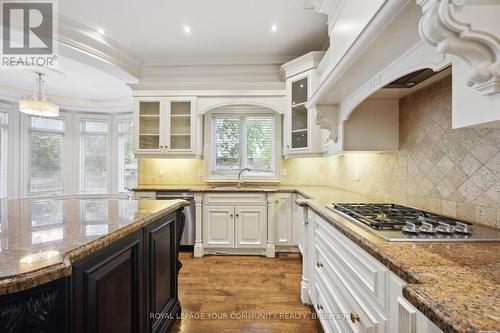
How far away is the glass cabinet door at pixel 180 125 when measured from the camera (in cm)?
371

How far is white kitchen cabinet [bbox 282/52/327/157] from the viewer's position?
3.13 m

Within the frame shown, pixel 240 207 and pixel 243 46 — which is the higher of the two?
pixel 243 46

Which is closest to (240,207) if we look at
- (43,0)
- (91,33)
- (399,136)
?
(399,136)

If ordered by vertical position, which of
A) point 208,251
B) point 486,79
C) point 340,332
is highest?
point 486,79

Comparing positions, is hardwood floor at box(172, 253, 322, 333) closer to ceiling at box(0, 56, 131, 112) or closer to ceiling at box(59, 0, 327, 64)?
ceiling at box(59, 0, 327, 64)

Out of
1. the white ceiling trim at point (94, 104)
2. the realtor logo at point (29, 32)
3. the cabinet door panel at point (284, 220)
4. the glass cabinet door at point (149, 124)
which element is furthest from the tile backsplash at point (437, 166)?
the white ceiling trim at point (94, 104)

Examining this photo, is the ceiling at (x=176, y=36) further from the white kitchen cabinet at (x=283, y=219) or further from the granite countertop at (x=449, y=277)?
the granite countertop at (x=449, y=277)

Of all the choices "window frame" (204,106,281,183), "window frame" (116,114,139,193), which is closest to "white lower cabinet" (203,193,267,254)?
"window frame" (204,106,281,183)

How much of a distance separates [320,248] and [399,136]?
42.5 inches

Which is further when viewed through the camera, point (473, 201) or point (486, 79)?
point (473, 201)

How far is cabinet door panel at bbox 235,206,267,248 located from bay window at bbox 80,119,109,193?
389cm

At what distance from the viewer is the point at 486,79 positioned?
679 mm

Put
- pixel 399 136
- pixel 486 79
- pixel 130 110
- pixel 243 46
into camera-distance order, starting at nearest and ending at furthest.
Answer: pixel 486 79 < pixel 399 136 < pixel 243 46 < pixel 130 110

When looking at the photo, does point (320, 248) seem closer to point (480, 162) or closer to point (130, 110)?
point (480, 162)
